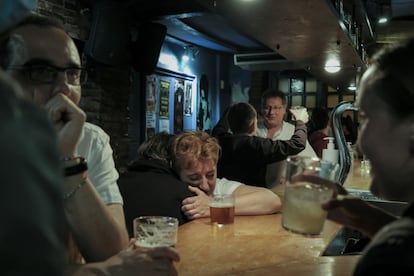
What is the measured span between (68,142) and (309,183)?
599 millimetres

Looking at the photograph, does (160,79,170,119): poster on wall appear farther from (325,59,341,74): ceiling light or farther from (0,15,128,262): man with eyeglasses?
(0,15,128,262): man with eyeglasses

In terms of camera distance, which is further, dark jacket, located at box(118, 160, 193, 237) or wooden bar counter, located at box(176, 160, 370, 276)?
dark jacket, located at box(118, 160, 193, 237)

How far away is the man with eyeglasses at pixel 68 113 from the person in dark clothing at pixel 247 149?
2134 millimetres

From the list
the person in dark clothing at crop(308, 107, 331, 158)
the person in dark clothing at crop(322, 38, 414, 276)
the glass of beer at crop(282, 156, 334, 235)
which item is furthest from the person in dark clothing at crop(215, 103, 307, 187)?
the person in dark clothing at crop(322, 38, 414, 276)

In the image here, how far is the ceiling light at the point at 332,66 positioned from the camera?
16.9ft

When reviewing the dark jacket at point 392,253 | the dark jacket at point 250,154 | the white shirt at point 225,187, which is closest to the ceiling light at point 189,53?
the dark jacket at point 250,154

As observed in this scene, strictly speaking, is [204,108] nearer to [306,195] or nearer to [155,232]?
[155,232]

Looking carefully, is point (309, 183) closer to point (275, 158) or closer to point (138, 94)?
point (275, 158)

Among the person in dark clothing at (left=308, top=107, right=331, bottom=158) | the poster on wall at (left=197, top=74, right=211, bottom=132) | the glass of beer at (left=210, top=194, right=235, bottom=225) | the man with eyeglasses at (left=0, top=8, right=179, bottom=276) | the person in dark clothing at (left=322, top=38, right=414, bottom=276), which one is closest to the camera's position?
the person in dark clothing at (left=322, top=38, right=414, bottom=276)

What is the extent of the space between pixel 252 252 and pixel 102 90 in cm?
347

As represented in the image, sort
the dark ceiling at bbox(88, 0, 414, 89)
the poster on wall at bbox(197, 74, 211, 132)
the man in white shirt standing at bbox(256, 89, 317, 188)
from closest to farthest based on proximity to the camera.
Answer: the dark ceiling at bbox(88, 0, 414, 89)
the man in white shirt standing at bbox(256, 89, 317, 188)
the poster on wall at bbox(197, 74, 211, 132)

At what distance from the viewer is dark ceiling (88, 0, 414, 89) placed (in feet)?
9.51

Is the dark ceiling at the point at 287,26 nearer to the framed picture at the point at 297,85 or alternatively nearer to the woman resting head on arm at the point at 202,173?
the woman resting head on arm at the point at 202,173

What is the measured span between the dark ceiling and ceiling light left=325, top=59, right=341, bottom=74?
7 centimetres
